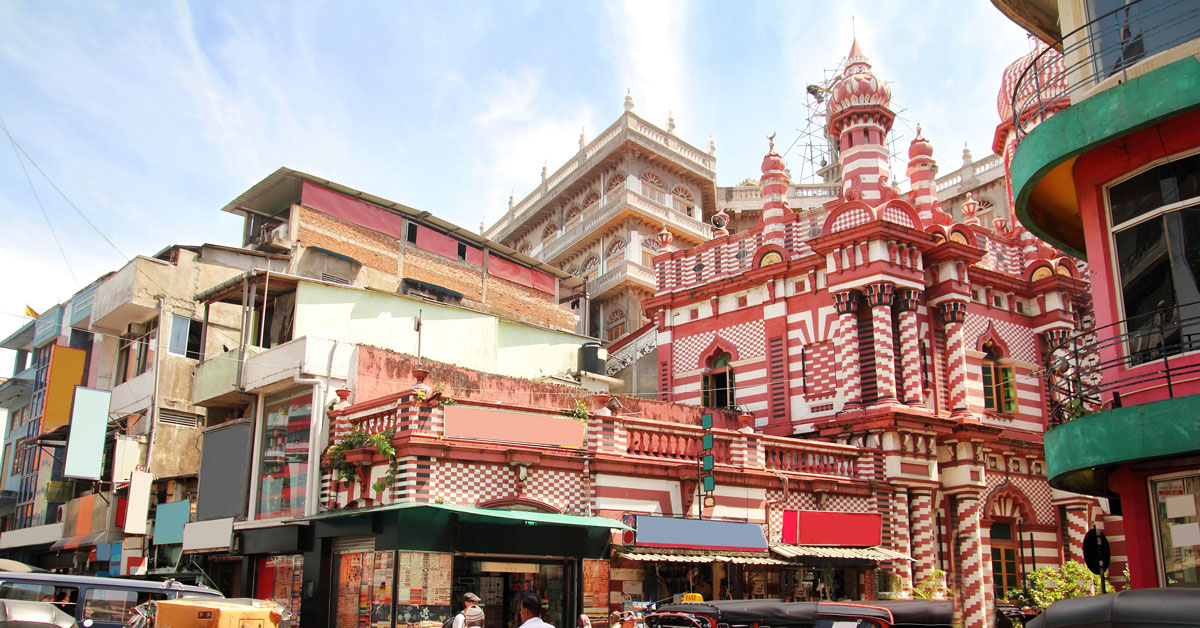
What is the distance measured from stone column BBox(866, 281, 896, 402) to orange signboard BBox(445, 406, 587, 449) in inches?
354

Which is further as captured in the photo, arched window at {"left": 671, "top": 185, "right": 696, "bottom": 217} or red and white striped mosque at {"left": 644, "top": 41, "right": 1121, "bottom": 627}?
arched window at {"left": 671, "top": 185, "right": 696, "bottom": 217}

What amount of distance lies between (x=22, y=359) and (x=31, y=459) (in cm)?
770

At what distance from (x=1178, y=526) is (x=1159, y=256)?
3.05 metres

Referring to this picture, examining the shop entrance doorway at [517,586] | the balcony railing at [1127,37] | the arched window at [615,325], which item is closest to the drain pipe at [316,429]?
the shop entrance doorway at [517,586]

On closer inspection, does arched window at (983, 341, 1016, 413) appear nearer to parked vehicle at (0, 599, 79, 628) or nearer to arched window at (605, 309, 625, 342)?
arched window at (605, 309, 625, 342)

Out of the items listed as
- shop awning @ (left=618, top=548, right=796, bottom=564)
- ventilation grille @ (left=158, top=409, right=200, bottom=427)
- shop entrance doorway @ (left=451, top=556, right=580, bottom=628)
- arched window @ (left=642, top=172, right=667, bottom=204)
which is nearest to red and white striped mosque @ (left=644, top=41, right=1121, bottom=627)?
shop awning @ (left=618, top=548, right=796, bottom=564)

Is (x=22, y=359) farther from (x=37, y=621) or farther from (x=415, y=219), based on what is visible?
(x=37, y=621)

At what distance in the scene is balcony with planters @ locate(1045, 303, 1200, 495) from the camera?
33.6ft

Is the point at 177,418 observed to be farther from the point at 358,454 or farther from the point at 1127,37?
the point at 1127,37

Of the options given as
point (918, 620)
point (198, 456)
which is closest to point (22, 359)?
point (198, 456)

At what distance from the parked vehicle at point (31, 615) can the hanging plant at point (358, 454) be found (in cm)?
588

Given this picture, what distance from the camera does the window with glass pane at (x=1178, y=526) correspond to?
414 inches

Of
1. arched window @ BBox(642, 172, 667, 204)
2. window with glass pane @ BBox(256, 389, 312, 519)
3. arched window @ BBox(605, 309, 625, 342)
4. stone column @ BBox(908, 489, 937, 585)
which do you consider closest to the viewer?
window with glass pane @ BBox(256, 389, 312, 519)

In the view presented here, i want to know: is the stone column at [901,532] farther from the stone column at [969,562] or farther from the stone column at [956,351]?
the stone column at [956,351]
